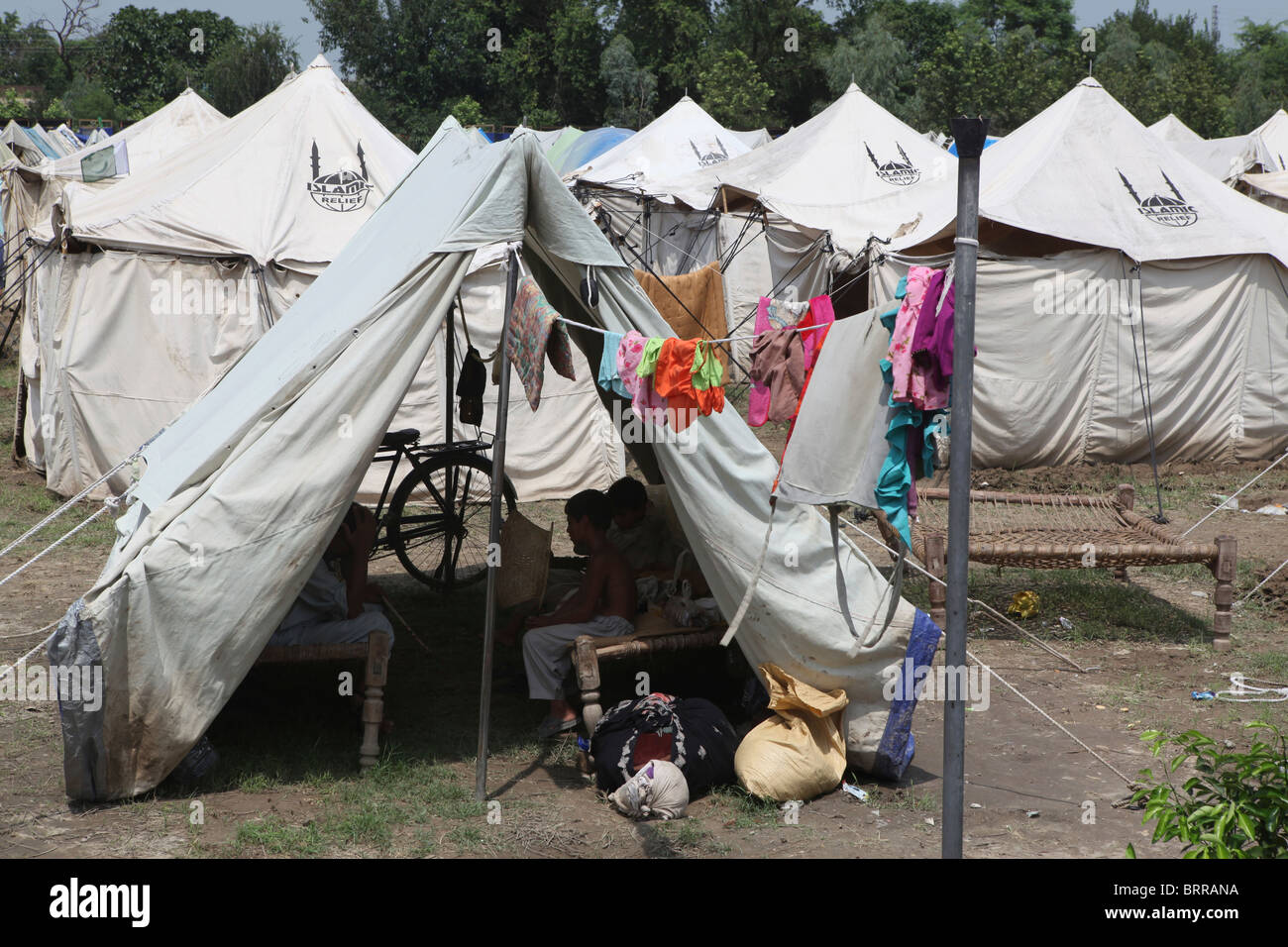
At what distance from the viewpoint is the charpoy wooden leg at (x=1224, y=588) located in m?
6.52

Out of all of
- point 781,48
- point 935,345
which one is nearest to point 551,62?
point 781,48

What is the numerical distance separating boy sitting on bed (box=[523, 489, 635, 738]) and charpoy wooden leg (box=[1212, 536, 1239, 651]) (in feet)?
11.5

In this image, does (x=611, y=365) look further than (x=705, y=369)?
Yes

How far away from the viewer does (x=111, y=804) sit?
441cm

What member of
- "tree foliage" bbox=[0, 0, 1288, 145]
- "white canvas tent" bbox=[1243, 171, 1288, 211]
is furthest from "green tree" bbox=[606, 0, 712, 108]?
"white canvas tent" bbox=[1243, 171, 1288, 211]

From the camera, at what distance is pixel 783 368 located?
4.86 m

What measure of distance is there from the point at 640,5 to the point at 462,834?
133 ft

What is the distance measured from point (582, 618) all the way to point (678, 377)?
150 cm

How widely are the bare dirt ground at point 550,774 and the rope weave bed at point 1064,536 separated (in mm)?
555

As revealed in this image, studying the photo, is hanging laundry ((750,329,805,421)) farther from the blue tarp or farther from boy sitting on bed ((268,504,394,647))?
the blue tarp

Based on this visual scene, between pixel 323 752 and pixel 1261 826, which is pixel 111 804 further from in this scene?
pixel 1261 826

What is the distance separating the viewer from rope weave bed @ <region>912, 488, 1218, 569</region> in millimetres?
6582

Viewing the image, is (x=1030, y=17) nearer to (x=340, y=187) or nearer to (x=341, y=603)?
(x=340, y=187)

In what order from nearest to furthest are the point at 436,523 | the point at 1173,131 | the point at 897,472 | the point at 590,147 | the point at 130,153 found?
1. the point at 897,472
2. the point at 436,523
3. the point at 130,153
4. the point at 590,147
5. the point at 1173,131
